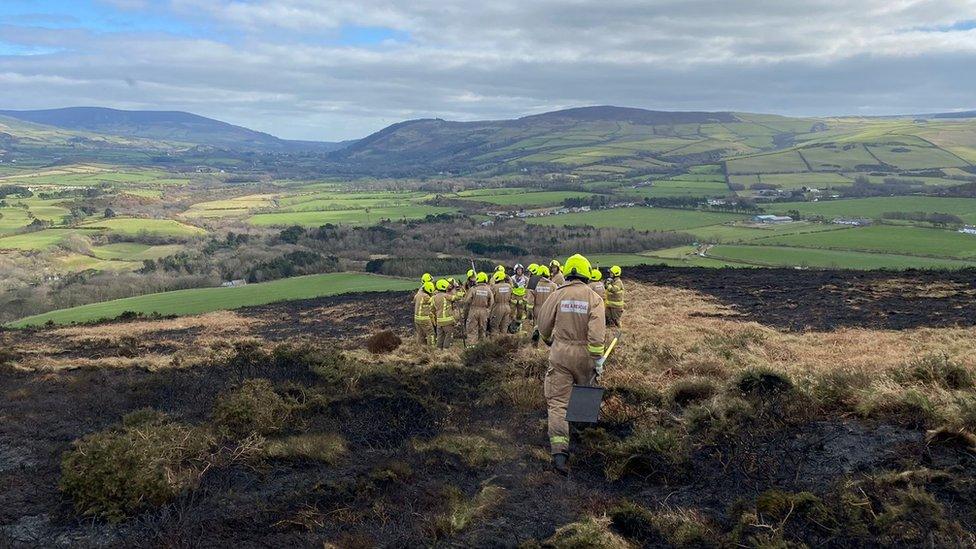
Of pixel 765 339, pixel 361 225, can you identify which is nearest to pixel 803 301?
pixel 765 339

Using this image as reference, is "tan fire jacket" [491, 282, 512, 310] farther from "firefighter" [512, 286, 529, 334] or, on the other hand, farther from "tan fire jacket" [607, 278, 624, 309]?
"tan fire jacket" [607, 278, 624, 309]

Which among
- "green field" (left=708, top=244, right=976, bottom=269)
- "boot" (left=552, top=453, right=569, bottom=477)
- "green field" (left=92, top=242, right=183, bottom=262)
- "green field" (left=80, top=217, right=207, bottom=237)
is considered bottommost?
"green field" (left=92, top=242, right=183, bottom=262)

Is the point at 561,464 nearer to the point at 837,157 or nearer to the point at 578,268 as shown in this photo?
the point at 578,268

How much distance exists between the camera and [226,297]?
4297cm

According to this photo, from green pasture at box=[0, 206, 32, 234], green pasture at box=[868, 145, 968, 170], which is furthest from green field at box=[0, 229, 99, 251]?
green pasture at box=[868, 145, 968, 170]

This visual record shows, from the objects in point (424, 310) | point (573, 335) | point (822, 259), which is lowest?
point (822, 259)

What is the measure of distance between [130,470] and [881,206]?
80.9 m

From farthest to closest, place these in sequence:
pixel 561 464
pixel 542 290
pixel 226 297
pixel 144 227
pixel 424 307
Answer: pixel 144 227, pixel 226 297, pixel 424 307, pixel 542 290, pixel 561 464

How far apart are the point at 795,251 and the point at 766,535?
1843 inches

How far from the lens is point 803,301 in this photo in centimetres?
2247

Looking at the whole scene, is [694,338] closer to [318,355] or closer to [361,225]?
[318,355]

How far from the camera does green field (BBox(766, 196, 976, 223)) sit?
6328 cm

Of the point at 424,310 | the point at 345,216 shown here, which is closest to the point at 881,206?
the point at 424,310

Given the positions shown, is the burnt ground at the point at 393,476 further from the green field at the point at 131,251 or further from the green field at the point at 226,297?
the green field at the point at 131,251
